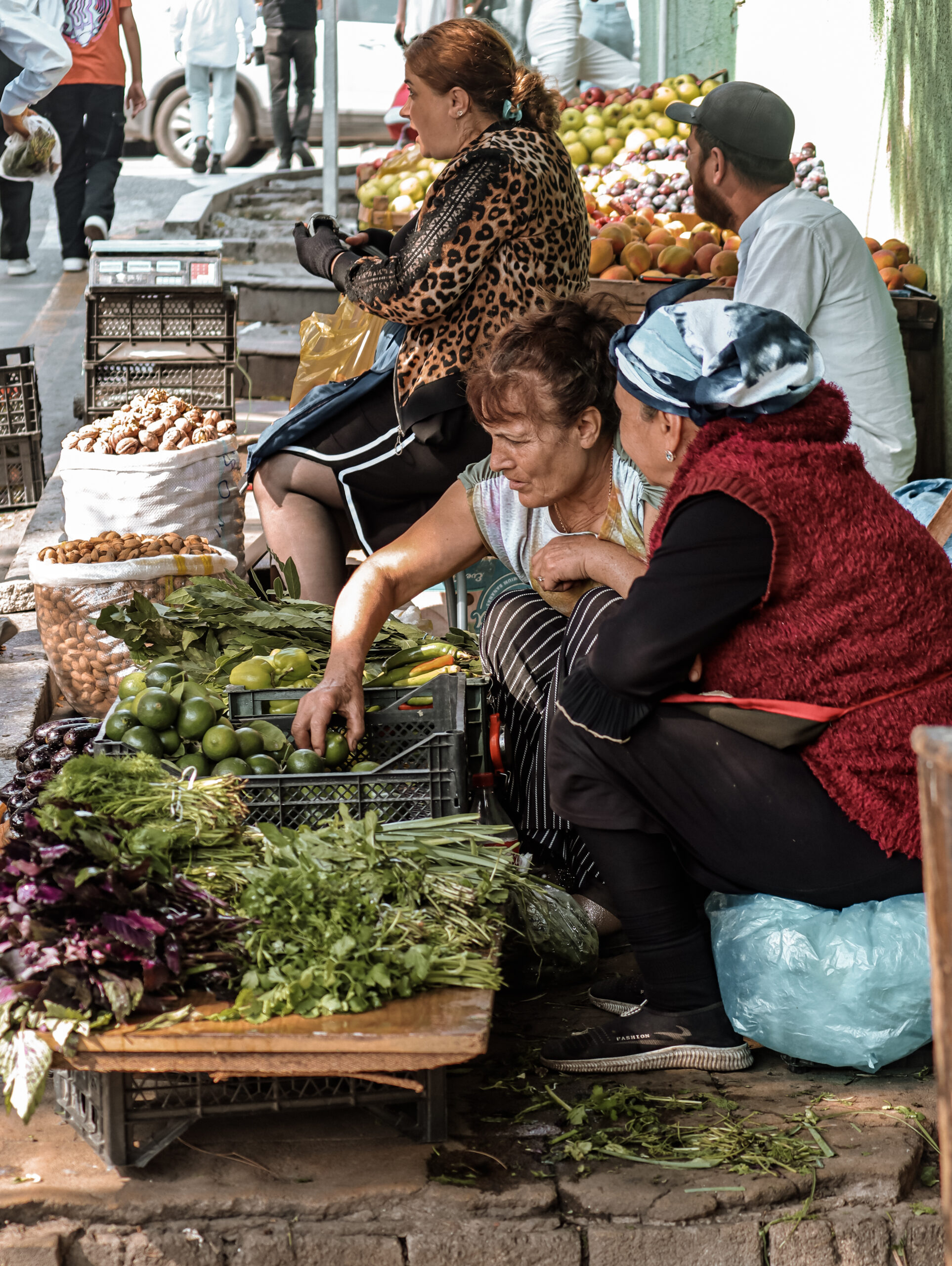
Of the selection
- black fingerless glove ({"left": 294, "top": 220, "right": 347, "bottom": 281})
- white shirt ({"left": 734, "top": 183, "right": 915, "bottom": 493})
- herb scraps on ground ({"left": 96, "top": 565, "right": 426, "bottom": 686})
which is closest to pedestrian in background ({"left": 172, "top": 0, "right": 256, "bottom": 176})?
black fingerless glove ({"left": 294, "top": 220, "right": 347, "bottom": 281})

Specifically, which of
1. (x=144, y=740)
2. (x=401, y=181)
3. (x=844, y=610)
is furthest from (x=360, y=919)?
(x=401, y=181)

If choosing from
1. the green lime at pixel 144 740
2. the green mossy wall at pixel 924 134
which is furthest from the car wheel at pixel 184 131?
the green lime at pixel 144 740

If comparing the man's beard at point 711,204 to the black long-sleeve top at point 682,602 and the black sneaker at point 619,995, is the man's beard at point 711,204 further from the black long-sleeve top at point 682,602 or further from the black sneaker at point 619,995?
the black sneaker at point 619,995

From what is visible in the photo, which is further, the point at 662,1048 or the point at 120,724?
the point at 120,724

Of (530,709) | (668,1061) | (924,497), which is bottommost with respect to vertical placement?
(668,1061)

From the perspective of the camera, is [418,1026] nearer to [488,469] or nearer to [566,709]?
[566,709]

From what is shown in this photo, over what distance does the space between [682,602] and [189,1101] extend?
1093 mm

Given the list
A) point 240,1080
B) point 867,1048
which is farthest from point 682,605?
point 240,1080

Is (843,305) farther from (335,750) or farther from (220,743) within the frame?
(220,743)

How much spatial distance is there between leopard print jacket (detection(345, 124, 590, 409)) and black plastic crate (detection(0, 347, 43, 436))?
2.89 m

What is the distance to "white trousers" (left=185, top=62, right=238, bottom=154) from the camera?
8719 mm

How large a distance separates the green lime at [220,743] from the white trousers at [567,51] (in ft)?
28.1

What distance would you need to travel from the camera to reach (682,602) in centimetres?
214

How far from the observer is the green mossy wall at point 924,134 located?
5.57 metres
